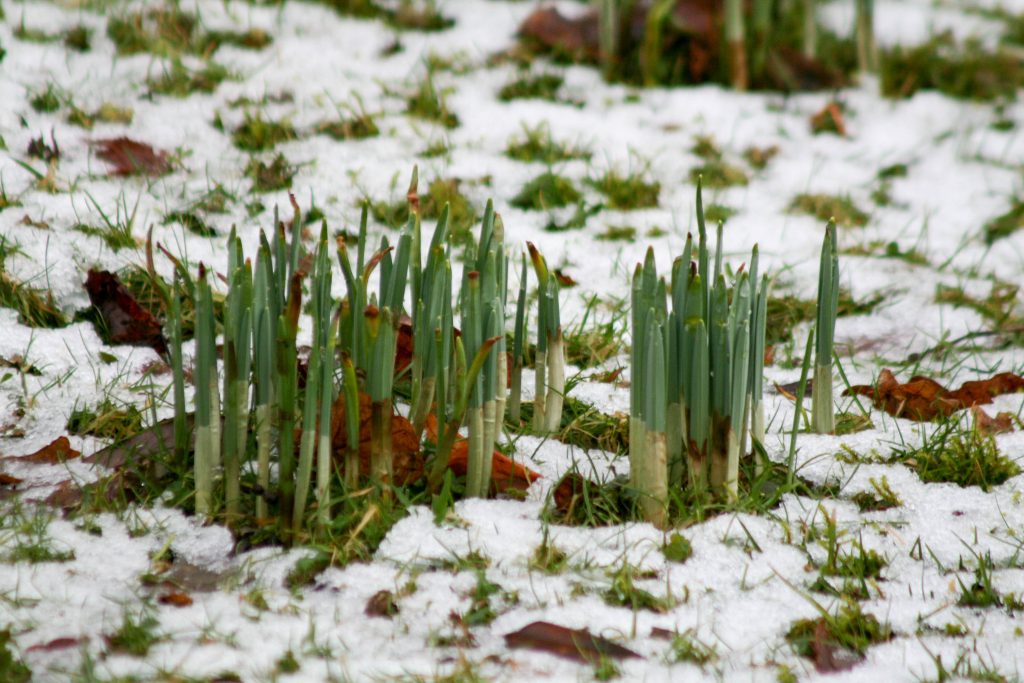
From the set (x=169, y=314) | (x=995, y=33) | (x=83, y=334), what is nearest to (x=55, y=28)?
(x=83, y=334)

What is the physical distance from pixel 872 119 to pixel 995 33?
1221mm

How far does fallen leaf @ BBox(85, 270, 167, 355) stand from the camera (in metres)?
2.38

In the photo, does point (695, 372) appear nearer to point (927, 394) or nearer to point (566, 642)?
point (566, 642)

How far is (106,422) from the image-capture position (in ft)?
6.89

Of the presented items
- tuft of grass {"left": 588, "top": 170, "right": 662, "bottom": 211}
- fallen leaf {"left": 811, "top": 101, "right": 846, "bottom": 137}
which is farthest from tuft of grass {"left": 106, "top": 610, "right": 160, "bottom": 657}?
fallen leaf {"left": 811, "top": 101, "right": 846, "bottom": 137}

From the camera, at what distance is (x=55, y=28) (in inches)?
140

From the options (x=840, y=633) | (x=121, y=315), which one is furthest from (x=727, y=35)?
(x=840, y=633)

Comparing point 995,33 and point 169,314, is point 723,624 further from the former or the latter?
point 995,33

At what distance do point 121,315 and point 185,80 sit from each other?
1.30 meters

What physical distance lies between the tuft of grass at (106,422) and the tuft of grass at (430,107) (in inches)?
68.2

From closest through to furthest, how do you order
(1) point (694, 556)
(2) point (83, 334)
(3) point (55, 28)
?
(1) point (694, 556) < (2) point (83, 334) < (3) point (55, 28)

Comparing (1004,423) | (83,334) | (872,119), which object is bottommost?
(1004,423)

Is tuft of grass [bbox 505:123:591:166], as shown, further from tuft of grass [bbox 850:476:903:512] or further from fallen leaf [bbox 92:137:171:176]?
tuft of grass [bbox 850:476:903:512]

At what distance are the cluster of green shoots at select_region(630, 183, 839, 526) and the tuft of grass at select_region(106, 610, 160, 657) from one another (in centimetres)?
87
